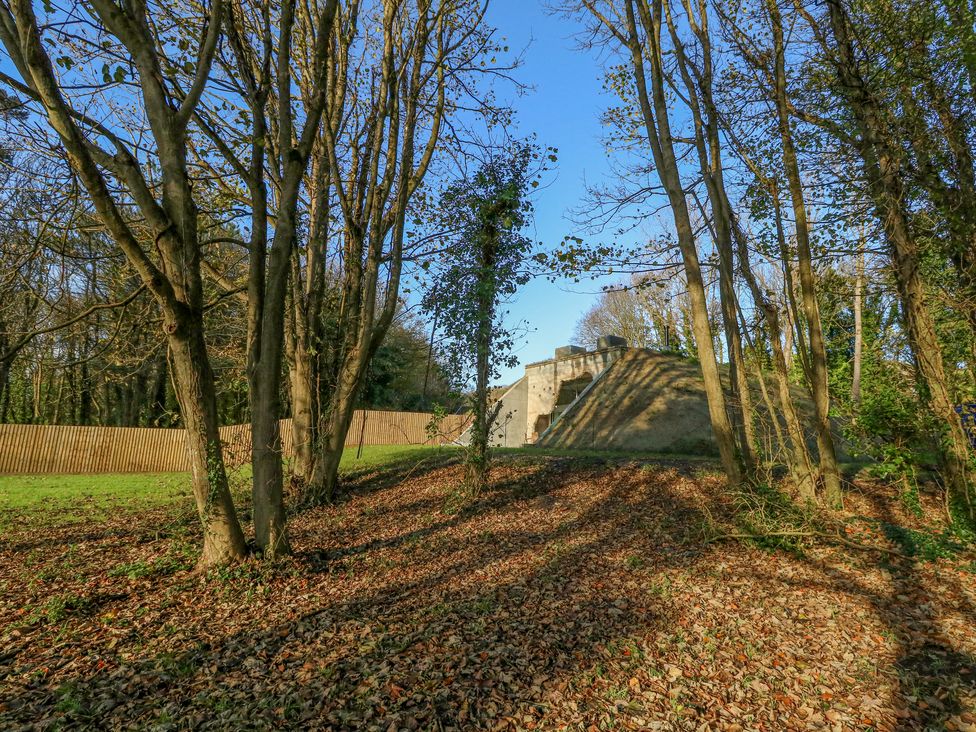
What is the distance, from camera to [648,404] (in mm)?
14859

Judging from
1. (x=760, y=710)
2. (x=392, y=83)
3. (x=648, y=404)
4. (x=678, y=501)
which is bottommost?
(x=760, y=710)

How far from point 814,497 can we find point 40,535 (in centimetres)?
1026

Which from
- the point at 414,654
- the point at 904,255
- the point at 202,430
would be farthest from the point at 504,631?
the point at 904,255

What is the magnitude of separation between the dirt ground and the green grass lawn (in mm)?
1960

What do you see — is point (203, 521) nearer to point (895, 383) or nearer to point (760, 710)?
point (760, 710)

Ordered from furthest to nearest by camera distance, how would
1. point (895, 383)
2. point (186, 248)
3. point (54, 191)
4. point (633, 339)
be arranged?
point (633, 339) < point (895, 383) < point (54, 191) < point (186, 248)

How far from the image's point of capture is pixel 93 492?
38.0 ft

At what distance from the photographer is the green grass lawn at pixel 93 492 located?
8.93 meters

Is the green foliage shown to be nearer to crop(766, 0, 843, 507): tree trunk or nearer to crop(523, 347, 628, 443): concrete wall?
crop(766, 0, 843, 507): tree trunk

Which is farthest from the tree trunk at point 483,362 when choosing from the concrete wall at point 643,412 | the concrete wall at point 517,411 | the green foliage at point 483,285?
the concrete wall at point 517,411

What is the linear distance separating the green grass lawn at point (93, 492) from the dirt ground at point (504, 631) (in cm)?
196

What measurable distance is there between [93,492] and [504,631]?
435 inches

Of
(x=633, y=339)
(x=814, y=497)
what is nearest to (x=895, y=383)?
(x=814, y=497)

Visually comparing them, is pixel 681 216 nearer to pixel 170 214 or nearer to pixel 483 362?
pixel 483 362
